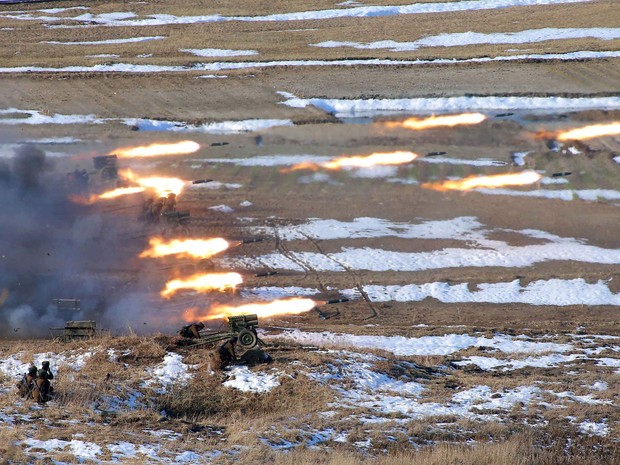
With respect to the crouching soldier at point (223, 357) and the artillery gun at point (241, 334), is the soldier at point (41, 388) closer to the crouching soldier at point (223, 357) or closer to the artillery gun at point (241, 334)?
the crouching soldier at point (223, 357)

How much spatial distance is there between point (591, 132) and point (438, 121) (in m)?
9.13

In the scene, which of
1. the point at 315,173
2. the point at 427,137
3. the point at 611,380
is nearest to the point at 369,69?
the point at 427,137

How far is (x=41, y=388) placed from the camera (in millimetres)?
22359

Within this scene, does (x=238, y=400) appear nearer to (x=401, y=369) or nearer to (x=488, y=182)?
(x=401, y=369)

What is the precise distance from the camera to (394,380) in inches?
993

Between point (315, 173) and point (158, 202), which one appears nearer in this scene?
point (158, 202)

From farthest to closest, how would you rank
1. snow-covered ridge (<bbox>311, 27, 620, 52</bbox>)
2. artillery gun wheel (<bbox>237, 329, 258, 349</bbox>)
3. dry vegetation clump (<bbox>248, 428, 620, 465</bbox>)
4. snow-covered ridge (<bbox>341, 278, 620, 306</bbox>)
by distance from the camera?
1. snow-covered ridge (<bbox>311, 27, 620, 52</bbox>)
2. snow-covered ridge (<bbox>341, 278, 620, 306</bbox>)
3. artillery gun wheel (<bbox>237, 329, 258, 349</bbox>)
4. dry vegetation clump (<bbox>248, 428, 620, 465</bbox>)

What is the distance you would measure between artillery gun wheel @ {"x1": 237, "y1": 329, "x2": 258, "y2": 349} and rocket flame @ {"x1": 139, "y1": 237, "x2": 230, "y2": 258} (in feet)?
45.2

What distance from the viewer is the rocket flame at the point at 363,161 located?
51281 mm

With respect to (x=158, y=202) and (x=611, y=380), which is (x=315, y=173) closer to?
(x=158, y=202)

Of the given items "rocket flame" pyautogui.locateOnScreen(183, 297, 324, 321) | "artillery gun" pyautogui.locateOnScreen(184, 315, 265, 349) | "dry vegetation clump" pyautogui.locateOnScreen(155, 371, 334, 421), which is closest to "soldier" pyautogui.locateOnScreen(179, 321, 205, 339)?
"artillery gun" pyautogui.locateOnScreen(184, 315, 265, 349)

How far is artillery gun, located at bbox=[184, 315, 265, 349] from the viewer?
2597 centimetres

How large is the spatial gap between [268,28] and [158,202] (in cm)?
4043

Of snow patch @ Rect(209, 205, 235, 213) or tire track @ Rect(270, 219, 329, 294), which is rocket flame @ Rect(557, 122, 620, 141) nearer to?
tire track @ Rect(270, 219, 329, 294)
